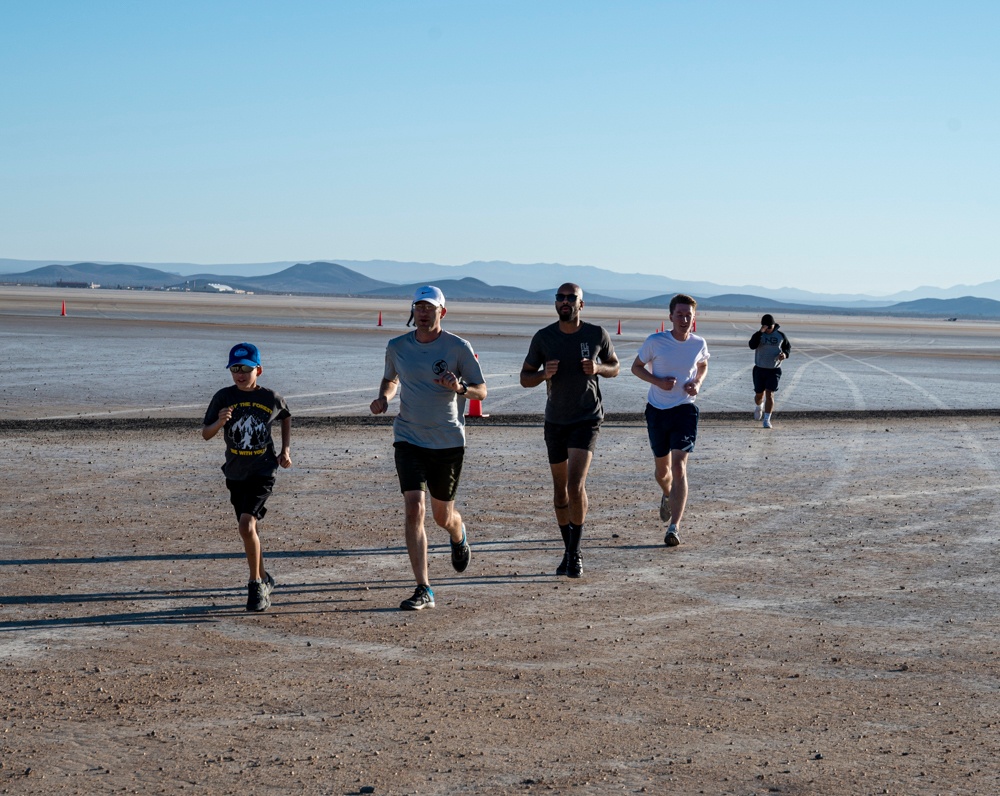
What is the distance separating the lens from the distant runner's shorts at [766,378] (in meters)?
18.2

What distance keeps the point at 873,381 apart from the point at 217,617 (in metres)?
24.6

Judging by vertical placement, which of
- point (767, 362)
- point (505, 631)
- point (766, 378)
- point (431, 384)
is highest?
point (431, 384)

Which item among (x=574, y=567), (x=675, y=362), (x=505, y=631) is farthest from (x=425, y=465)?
A: (x=675, y=362)

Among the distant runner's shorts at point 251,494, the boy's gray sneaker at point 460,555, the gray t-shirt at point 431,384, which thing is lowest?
the boy's gray sneaker at point 460,555

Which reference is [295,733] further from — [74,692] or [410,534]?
[410,534]

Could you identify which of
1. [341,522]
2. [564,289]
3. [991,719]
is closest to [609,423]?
[341,522]

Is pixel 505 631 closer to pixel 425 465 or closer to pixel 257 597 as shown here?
pixel 425 465

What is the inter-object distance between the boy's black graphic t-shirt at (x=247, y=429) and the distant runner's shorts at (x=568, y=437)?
209 cm

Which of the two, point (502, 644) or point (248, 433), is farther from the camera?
point (248, 433)

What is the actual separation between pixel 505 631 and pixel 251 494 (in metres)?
1.79

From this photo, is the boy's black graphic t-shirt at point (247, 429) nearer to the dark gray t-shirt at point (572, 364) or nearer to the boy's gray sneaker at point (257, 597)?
the boy's gray sneaker at point (257, 597)

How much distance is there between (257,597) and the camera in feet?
24.6

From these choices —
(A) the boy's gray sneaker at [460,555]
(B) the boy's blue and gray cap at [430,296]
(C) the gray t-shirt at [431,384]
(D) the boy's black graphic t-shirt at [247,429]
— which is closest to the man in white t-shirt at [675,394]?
(A) the boy's gray sneaker at [460,555]

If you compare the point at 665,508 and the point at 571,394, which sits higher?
the point at 571,394
